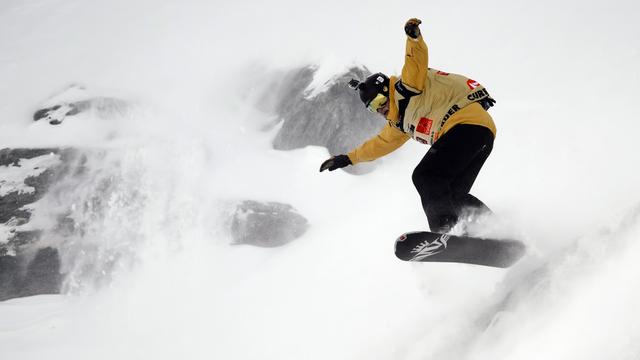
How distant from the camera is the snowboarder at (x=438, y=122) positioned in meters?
4.46

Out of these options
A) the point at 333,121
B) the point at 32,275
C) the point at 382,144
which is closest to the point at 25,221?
the point at 32,275

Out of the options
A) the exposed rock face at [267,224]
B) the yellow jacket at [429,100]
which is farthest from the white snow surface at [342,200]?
the yellow jacket at [429,100]

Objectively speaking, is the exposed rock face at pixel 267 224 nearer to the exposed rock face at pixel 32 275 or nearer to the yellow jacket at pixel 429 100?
the exposed rock face at pixel 32 275

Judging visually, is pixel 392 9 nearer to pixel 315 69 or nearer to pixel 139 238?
pixel 315 69

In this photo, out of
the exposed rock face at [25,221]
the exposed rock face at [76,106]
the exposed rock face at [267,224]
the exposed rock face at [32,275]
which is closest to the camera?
the exposed rock face at [267,224]

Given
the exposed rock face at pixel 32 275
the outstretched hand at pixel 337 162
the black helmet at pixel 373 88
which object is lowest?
the exposed rock face at pixel 32 275

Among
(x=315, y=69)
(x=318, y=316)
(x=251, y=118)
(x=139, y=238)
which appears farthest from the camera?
(x=251, y=118)

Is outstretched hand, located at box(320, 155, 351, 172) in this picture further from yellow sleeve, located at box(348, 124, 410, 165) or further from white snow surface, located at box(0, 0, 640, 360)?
white snow surface, located at box(0, 0, 640, 360)

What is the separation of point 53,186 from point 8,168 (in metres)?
2.50

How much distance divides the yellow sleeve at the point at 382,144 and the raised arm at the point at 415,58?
0.87m

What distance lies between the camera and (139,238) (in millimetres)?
21750

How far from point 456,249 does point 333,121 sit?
65.5 ft

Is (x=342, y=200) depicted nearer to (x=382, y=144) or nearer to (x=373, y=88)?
(x=382, y=144)

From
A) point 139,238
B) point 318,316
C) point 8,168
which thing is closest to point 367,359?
point 318,316
